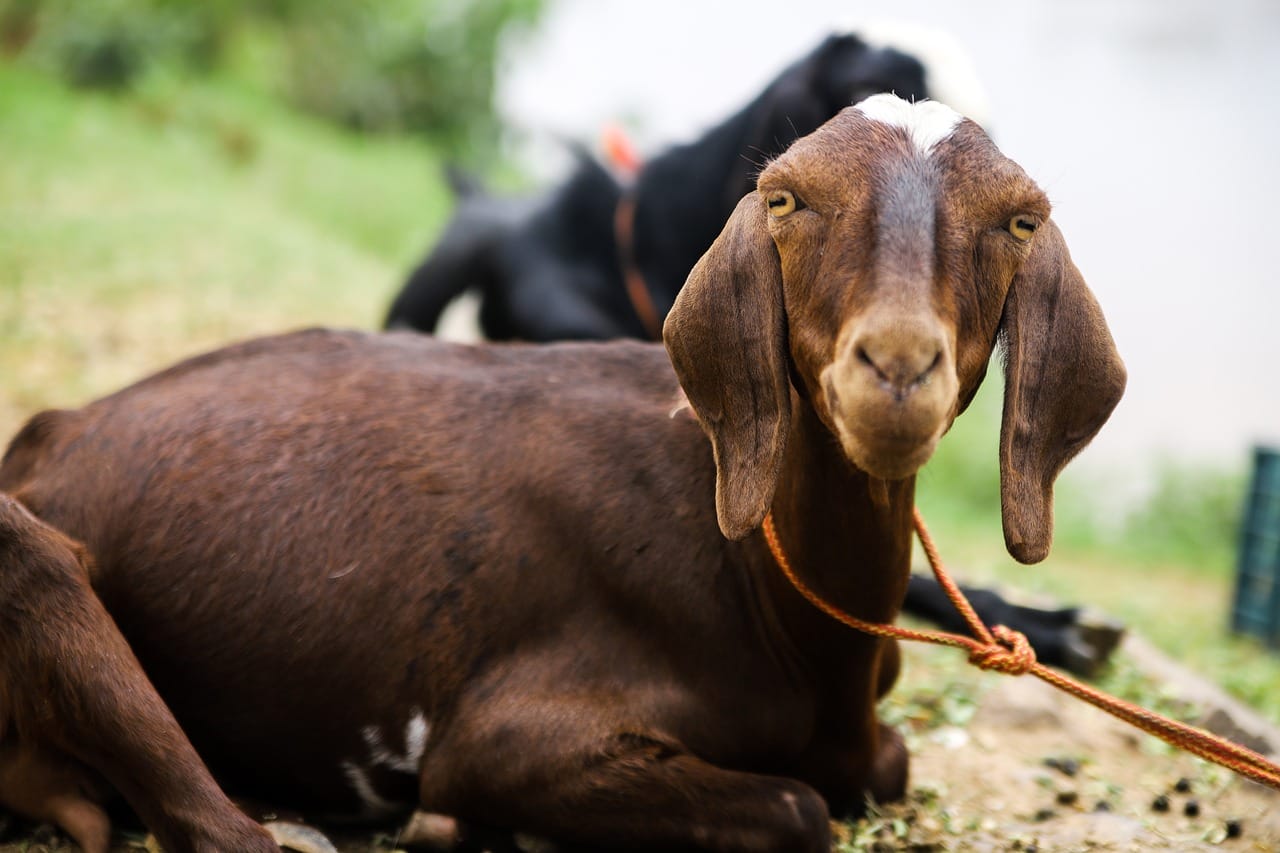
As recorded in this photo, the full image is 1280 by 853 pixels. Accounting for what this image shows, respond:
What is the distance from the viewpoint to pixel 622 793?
236 cm

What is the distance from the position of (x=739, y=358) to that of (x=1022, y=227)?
0.49 m

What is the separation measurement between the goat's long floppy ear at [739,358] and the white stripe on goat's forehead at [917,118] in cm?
25

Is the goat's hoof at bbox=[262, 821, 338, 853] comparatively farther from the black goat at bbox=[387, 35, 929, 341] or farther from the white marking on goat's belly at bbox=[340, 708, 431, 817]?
the black goat at bbox=[387, 35, 929, 341]

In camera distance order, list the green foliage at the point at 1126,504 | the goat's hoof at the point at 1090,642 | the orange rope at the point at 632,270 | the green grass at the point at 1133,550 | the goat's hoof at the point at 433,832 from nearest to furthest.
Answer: the goat's hoof at the point at 433,832
the goat's hoof at the point at 1090,642
the orange rope at the point at 632,270
the green grass at the point at 1133,550
the green foliage at the point at 1126,504

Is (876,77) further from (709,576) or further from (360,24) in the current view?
(360,24)

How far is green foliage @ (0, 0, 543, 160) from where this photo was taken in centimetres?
1972

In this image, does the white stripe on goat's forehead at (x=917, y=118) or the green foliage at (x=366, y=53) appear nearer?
the white stripe on goat's forehead at (x=917, y=118)

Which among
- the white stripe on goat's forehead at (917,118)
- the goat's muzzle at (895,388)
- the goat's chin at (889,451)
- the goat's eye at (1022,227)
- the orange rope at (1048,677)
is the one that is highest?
the white stripe on goat's forehead at (917,118)

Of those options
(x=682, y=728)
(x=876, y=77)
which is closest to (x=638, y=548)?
(x=682, y=728)

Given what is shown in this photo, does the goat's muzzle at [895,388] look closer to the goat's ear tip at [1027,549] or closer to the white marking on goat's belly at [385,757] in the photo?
the goat's ear tip at [1027,549]

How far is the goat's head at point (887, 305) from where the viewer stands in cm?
187

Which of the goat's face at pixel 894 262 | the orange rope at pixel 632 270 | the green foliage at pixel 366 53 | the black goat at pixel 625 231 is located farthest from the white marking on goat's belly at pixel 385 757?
the green foliage at pixel 366 53

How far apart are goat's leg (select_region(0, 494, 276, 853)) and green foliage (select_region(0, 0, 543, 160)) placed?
1719cm

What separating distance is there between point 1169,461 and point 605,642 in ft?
30.3
